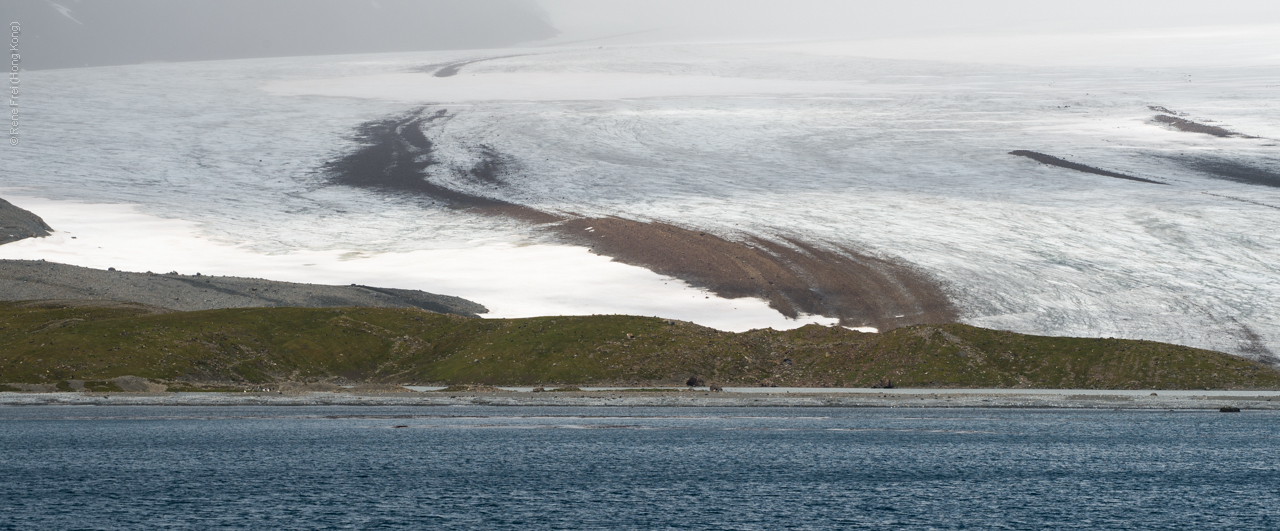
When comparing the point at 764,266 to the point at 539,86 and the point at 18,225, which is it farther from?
the point at 539,86

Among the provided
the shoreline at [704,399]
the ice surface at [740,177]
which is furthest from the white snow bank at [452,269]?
the shoreline at [704,399]

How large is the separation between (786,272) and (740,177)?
23391 millimetres

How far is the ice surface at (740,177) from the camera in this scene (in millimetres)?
60188

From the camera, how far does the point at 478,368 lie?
4278 cm

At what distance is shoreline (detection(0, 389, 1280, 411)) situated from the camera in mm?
36750

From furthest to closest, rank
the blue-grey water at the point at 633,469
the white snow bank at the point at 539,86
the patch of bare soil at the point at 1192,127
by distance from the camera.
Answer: the white snow bank at the point at 539,86
the patch of bare soil at the point at 1192,127
the blue-grey water at the point at 633,469

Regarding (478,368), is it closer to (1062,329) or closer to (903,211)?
(1062,329)

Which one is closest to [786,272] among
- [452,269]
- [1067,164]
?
[452,269]

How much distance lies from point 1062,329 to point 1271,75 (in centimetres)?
8596

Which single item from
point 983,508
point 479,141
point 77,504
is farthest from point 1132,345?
point 479,141

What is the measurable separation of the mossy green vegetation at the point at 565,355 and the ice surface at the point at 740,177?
33.5 feet

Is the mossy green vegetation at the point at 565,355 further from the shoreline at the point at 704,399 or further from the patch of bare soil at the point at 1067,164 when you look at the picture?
the patch of bare soil at the point at 1067,164

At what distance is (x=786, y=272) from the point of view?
6303 cm

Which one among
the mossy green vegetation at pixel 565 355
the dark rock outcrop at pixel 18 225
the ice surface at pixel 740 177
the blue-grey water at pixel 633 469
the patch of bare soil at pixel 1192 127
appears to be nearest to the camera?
the blue-grey water at pixel 633 469
